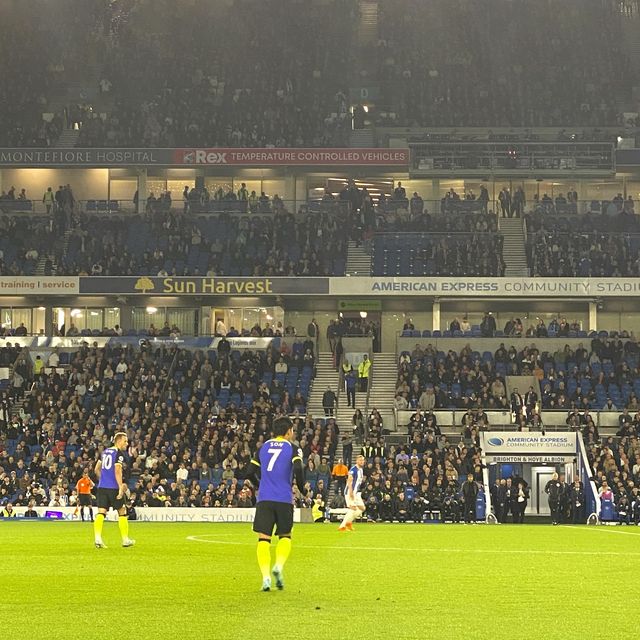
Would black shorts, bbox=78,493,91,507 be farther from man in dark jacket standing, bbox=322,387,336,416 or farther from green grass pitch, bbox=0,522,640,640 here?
man in dark jacket standing, bbox=322,387,336,416

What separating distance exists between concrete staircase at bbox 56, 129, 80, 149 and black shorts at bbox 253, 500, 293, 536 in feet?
174

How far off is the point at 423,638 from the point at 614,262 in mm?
49646

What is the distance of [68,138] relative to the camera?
66188mm

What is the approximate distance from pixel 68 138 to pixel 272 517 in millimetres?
54530

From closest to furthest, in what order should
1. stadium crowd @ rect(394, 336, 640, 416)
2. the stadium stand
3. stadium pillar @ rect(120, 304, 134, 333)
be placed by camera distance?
stadium crowd @ rect(394, 336, 640, 416), the stadium stand, stadium pillar @ rect(120, 304, 134, 333)

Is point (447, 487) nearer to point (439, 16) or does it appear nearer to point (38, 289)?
point (38, 289)

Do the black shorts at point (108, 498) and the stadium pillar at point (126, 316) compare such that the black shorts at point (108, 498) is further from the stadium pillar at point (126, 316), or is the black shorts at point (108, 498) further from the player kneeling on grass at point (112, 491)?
the stadium pillar at point (126, 316)

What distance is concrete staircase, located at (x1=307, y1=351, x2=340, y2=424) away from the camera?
52656 millimetres

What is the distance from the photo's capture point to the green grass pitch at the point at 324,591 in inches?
447

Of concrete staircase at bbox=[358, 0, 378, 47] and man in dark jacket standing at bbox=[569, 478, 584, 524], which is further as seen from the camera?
concrete staircase at bbox=[358, 0, 378, 47]

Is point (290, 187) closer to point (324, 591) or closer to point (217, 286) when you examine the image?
point (217, 286)

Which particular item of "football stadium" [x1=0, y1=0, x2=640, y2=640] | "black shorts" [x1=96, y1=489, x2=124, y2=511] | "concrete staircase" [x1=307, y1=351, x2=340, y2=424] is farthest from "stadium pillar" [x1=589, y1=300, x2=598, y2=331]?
"black shorts" [x1=96, y1=489, x2=124, y2=511]

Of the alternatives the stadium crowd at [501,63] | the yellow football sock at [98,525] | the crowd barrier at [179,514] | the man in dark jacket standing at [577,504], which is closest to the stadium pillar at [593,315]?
the stadium crowd at [501,63]

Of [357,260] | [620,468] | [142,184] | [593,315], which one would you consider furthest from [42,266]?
[620,468]
